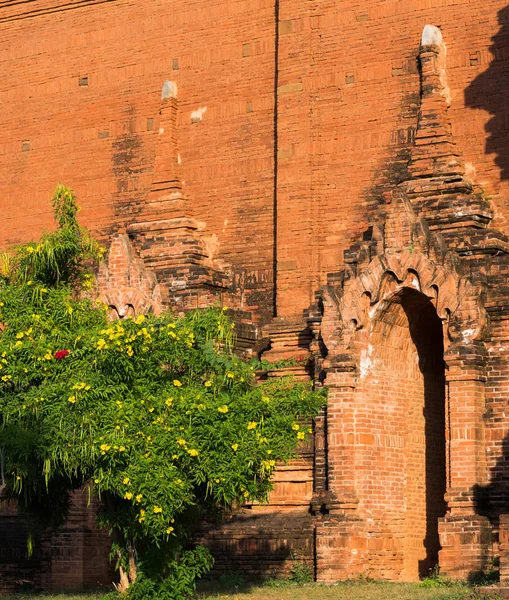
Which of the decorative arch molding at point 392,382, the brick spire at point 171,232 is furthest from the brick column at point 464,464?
the brick spire at point 171,232

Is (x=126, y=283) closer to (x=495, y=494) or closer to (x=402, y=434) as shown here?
→ (x=402, y=434)

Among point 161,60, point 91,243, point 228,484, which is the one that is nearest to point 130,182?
point 161,60

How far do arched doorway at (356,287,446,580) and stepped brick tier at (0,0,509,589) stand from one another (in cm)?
4

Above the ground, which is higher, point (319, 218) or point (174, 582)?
point (319, 218)

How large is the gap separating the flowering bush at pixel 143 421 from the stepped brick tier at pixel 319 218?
11.2ft

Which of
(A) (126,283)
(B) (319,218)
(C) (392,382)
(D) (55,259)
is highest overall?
(B) (319,218)

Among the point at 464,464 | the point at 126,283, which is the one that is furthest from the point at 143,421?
the point at 126,283

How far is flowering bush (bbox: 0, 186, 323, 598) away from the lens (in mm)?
19609

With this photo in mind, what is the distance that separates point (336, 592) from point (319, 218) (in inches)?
282

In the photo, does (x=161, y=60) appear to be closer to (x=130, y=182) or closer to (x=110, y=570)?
(x=130, y=182)

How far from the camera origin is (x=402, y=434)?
2462 cm

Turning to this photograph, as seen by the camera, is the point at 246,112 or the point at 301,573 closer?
the point at 301,573

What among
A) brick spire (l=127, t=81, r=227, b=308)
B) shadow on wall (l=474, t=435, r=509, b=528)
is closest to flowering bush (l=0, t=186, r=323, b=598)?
shadow on wall (l=474, t=435, r=509, b=528)

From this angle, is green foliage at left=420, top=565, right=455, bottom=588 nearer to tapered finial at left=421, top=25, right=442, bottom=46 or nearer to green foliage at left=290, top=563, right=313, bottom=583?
green foliage at left=290, top=563, right=313, bottom=583
